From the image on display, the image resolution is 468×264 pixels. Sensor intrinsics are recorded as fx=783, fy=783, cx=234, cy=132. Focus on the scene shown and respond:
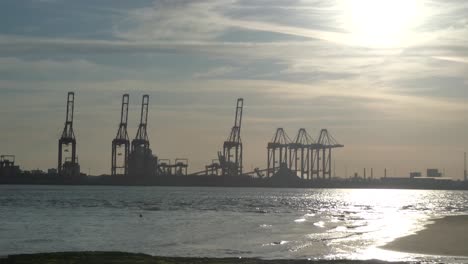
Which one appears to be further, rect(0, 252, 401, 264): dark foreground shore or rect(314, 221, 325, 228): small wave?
rect(314, 221, 325, 228): small wave

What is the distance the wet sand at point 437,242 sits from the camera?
124 feet

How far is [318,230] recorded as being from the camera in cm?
5297

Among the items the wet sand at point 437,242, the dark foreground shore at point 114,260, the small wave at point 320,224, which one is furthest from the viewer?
the small wave at point 320,224

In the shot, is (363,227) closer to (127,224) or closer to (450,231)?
(450,231)

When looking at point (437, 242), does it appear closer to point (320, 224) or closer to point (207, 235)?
point (207, 235)

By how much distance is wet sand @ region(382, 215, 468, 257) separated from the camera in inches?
1487

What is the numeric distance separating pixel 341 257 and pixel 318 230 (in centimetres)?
1840

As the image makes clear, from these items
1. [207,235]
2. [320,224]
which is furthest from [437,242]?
[320,224]

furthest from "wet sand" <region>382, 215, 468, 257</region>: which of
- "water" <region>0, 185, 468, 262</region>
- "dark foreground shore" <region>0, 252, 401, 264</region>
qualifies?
"dark foreground shore" <region>0, 252, 401, 264</region>

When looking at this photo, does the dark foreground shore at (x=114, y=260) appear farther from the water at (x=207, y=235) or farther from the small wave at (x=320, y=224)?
the small wave at (x=320, y=224)

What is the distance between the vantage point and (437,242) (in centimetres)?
4212

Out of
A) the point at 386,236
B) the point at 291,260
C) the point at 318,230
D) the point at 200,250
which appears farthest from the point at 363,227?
the point at 291,260

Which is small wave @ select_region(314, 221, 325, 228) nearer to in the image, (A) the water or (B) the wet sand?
(A) the water

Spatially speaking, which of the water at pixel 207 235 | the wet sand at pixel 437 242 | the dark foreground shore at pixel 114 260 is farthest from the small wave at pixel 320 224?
the dark foreground shore at pixel 114 260
